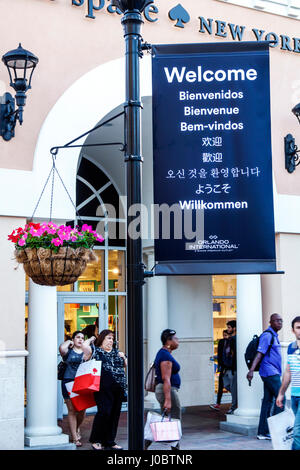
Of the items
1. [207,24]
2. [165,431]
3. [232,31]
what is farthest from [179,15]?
[165,431]

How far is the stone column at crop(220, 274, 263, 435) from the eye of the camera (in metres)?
9.79

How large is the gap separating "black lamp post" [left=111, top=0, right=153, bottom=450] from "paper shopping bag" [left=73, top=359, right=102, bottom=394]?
3737 millimetres

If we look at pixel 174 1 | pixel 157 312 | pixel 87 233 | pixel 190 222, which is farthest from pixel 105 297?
pixel 190 222

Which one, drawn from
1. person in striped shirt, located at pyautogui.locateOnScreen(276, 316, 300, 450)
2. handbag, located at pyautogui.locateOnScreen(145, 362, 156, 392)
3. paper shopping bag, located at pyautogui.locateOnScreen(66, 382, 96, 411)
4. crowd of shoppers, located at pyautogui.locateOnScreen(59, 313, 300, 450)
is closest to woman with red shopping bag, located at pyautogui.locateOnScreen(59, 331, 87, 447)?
crowd of shoppers, located at pyautogui.locateOnScreen(59, 313, 300, 450)

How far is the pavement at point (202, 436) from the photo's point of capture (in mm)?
8742

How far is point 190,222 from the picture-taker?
5254 mm

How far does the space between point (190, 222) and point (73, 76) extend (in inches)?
171

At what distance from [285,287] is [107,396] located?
3.50 meters

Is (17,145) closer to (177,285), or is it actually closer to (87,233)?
(87,233)

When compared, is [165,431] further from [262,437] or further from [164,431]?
[262,437]

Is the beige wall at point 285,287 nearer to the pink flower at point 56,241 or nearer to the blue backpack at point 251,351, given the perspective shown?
the blue backpack at point 251,351

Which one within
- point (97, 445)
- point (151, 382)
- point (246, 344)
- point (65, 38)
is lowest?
point (97, 445)

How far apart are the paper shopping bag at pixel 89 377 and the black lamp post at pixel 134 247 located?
3.74m

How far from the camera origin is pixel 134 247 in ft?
14.8
